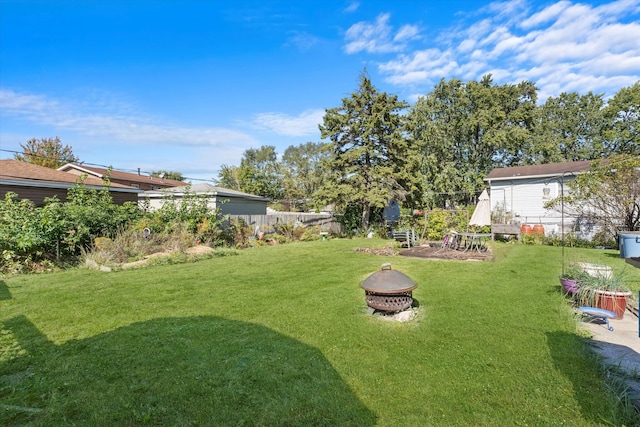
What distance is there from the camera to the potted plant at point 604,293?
4.71 m

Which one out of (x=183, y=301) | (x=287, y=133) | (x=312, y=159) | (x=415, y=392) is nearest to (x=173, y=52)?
(x=287, y=133)

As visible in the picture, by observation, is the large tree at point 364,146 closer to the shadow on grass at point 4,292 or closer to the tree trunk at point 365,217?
the tree trunk at point 365,217

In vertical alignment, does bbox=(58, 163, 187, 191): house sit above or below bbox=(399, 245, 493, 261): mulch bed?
above

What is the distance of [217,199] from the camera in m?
15.1

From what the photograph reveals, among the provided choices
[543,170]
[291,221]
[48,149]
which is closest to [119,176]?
[48,149]

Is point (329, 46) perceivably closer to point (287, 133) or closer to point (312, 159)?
point (287, 133)

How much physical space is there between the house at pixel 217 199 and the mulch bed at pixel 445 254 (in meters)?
8.84

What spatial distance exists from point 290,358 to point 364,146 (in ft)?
50.8

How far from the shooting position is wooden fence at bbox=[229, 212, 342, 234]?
16606 millimetres

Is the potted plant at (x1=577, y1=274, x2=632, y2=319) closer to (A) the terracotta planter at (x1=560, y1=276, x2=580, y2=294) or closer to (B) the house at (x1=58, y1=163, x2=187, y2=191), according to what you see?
(A) the terracotta planter at (x1=560, y1=276, x2=580, y2=294)

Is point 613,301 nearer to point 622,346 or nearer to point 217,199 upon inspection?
point 622,346

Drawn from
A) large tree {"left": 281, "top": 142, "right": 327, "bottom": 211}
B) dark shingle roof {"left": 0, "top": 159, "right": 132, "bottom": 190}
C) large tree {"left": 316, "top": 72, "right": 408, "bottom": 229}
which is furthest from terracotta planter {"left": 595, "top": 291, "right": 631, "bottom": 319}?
large tree {"left": 281, "top": 142, "right": 327, "bottom": 211}

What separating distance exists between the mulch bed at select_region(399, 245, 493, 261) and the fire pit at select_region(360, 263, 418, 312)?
6.16m

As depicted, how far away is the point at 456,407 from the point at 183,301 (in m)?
4.79
